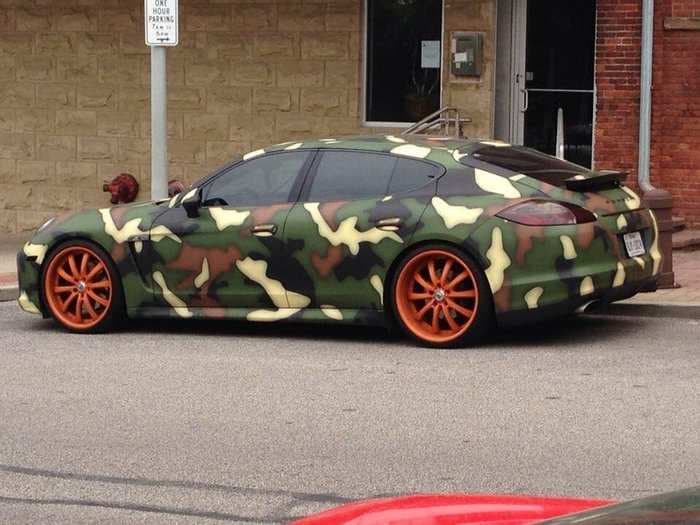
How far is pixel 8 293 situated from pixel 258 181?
145 inches

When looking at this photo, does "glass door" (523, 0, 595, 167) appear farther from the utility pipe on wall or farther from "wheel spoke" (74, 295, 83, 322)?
"wheel spoke" (74, 295, 83, 322)

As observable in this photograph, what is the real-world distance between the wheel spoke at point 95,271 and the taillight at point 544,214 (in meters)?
2.96

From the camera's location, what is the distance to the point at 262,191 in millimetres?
10750

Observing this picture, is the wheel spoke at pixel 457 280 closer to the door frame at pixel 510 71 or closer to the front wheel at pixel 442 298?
the front wheel at pixel 442 298

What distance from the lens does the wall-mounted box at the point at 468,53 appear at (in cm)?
1692

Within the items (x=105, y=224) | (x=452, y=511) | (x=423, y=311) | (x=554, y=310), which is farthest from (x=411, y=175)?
(x=452, y=511)

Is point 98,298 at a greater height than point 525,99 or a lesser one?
lesser

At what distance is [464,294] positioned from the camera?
9.90m

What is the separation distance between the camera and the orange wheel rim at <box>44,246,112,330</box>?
36.3ft

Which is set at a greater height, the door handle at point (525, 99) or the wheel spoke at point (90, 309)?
the door handle at point (525, 99)

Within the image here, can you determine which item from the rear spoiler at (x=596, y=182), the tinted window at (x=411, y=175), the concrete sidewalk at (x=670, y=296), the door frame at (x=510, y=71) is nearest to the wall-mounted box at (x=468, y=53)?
the door frame at (x=510, y=71)

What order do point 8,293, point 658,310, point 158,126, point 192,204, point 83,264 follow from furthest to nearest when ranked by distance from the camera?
1. point 158,126
2. point 8,293
3. point 658,310
4. point 83,264
5. point 192,204

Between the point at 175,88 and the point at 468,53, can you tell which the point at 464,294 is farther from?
the point at 175,88

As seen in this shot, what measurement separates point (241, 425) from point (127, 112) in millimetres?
11550
